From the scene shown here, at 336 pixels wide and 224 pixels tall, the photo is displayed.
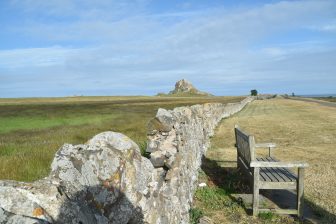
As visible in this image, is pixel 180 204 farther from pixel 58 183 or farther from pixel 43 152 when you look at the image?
pixel 43 152

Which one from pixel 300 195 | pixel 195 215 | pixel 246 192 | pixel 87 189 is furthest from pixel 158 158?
pixel 246 192

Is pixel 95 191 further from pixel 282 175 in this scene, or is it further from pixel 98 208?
pixel 282 175

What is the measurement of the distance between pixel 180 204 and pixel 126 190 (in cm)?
298

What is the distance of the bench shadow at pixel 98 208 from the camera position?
2758 millimetres

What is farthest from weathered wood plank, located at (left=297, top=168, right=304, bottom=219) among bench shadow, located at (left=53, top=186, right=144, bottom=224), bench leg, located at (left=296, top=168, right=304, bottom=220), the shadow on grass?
bench shadow, located at (left=53, top=186, right=144, bottom=224)

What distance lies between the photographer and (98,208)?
328 cm

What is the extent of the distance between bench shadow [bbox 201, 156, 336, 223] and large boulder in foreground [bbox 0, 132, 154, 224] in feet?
17.2

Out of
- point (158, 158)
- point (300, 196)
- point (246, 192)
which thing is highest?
point (158, 158)

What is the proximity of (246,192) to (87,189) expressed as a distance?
7.70m

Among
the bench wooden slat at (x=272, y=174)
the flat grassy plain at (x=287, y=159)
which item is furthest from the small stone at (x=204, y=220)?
the bench wooden slat at (x=272, y=174)

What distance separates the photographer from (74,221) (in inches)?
108

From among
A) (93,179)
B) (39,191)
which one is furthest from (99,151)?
(39,191)

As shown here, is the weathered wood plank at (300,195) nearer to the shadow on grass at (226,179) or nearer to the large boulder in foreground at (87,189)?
the shadow on grass at (226,179)

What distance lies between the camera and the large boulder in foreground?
242 centimetres
